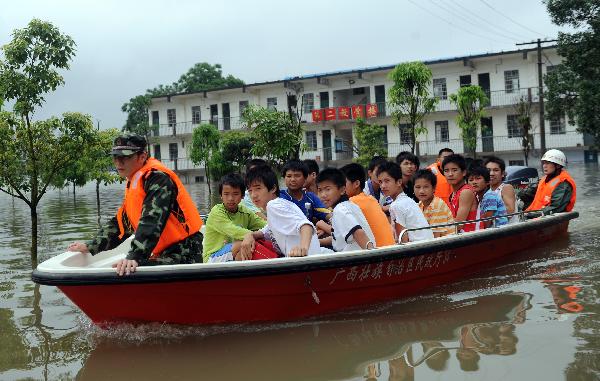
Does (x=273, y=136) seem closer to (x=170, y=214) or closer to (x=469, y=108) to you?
(x=170, y=214)

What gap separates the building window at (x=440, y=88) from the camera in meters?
32.2

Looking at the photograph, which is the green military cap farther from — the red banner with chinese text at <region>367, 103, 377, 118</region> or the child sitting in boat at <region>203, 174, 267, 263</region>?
the red banner with chinese text at <region>367, 103, 377, 118</region>

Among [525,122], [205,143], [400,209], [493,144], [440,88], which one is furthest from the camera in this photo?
[440,88]

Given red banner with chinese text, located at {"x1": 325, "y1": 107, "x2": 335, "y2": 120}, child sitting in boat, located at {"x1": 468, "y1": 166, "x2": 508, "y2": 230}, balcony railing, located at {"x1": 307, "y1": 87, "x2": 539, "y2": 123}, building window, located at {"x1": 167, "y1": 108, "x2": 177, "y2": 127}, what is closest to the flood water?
child sitting in boat, located at {"x1": 468, "y1": 166, "x2": 508, "y2": 230}

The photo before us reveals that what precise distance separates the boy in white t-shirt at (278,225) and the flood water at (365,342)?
2.30 feet

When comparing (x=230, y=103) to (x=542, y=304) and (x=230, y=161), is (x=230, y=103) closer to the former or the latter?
(x=230, y=161)

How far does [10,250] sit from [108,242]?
22.9 feet

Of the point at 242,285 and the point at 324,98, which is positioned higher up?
the point at 324,98

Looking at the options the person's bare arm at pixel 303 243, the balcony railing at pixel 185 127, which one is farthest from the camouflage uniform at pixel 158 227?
the balcony railing at pixel 185 127

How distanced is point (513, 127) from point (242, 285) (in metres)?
29.5

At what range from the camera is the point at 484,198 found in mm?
6992

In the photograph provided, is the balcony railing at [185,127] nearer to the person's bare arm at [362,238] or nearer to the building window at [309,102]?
the building window at [309,102]

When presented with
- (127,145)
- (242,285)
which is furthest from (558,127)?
(127,145)

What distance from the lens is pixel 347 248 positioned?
5.25 meters
